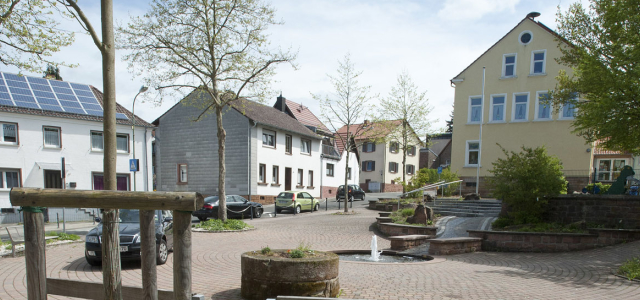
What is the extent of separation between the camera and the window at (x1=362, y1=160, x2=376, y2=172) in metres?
50.3

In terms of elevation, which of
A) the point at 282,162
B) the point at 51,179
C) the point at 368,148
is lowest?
the point at 51,179

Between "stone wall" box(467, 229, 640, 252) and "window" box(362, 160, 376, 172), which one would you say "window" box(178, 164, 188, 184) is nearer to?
"window" box(362, 160, 376, 172)

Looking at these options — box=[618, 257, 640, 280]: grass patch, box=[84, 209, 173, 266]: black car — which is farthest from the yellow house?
box=[84, 209, 173, 266]: black car

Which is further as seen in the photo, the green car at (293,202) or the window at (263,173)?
the window at (263,173)

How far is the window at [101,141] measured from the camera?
25969 mm

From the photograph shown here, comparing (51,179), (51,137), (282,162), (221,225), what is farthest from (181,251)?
(282,162)

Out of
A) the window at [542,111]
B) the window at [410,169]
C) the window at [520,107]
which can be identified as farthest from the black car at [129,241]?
the window at [410,169]

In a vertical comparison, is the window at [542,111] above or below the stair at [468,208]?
above

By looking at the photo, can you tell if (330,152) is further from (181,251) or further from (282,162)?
(181,251)

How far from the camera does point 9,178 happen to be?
22734mm

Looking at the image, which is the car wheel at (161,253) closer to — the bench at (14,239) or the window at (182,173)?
the bench at (14,239)

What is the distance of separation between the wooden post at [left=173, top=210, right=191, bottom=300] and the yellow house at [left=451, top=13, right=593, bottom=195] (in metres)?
24.0

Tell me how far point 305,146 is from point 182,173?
11457 mm

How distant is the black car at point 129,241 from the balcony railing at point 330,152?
30886 mm
